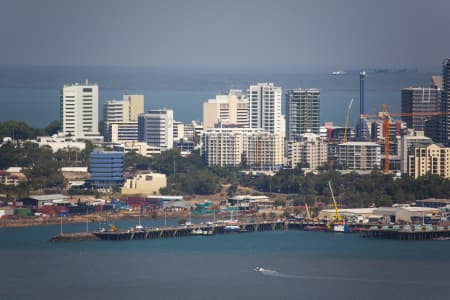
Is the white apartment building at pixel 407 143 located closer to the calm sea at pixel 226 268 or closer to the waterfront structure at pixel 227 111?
the waterfront structure at pixel 227 111

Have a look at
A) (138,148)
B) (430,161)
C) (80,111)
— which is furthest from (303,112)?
(430,161)

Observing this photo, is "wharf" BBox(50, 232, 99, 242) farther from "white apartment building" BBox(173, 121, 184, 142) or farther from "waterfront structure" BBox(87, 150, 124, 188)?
"white apartment building" BBox(173, 121, 184, 142)

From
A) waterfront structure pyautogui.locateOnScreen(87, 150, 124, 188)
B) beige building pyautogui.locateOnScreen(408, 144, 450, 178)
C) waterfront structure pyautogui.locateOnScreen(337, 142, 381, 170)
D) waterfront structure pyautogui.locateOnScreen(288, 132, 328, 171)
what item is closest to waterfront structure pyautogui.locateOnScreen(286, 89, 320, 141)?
waterfront structure pyautogui.locateOnScreen(288, 132, 328, 171)

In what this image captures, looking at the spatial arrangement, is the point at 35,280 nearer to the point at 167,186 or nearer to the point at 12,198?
the point at 12,198

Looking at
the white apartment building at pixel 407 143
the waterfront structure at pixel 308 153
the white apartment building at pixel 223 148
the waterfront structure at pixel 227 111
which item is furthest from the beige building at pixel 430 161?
the waterfront structure at pixel 227 111

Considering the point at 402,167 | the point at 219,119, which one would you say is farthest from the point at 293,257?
the point at 219,119
